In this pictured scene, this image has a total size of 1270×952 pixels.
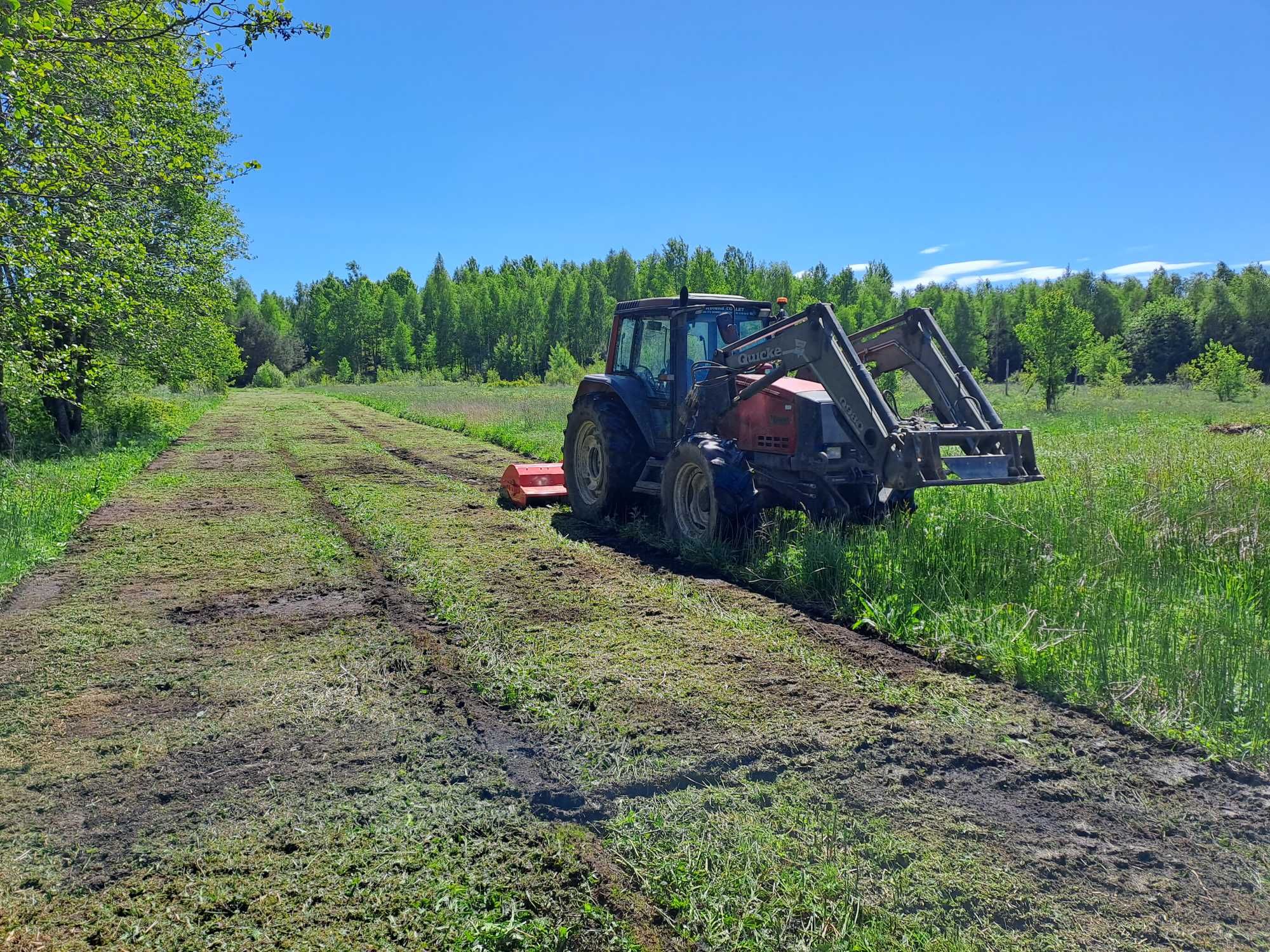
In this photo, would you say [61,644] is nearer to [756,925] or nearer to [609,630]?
[609,630]

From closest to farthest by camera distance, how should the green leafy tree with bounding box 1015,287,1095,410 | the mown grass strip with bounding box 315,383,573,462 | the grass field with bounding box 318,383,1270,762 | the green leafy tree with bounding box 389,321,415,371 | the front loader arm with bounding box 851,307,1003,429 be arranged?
the grass field with bounding box 318,383,1270,762 < the front loader arm with bounding box 851,307,1003,429 < the mown grass strip with bounding box 315,383,573,462 < the green leafy tree with bounding box 1015,287,1095,410 < the green leafy tree with bounding box 389,321,415,371

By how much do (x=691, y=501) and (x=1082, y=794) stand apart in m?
4.62

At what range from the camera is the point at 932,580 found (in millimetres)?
5613

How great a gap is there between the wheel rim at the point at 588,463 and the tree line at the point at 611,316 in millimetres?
50966

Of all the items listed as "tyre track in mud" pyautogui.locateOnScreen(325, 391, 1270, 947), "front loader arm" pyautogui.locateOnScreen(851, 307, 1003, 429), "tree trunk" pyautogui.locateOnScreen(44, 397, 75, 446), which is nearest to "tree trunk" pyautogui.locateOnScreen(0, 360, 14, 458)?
"tree trunk" pyautogui.locateOnScreen(44, 397, 75, 446)

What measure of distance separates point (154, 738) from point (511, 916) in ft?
7.28

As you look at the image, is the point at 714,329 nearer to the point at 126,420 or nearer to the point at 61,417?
the point at 61,417

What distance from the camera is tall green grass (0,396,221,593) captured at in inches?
278

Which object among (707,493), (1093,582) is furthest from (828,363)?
(1093,582)

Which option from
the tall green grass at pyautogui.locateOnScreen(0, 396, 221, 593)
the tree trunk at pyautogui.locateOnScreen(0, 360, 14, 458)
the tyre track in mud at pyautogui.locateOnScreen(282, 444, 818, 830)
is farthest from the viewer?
the tree trunk at pyautogui.locateOnScreen(0, 360, 14, 458)

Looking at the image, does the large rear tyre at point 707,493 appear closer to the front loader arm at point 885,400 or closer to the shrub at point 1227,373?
the front loader arm at point 885,400

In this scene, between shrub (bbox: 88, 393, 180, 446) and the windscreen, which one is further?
shrub (bbox: 88, 393, 180, 446)

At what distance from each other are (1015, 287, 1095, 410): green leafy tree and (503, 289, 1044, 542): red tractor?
31.9 m

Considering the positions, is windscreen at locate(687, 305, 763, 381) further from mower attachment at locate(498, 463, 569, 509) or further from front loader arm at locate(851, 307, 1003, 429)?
mower attachment at locate(498, 463, 569, 509)
